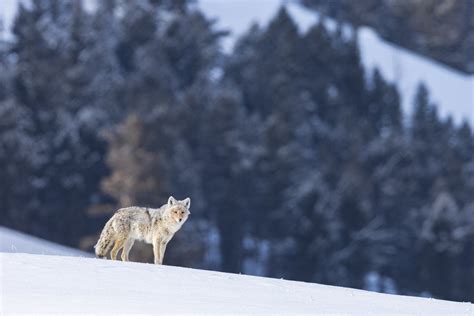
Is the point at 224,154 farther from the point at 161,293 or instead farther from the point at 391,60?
the point at 161,293

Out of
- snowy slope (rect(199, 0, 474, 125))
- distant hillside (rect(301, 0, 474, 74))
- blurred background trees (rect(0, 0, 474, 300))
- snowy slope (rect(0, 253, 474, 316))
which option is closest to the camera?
snowy slope (rect(0, 253, 474, 316))

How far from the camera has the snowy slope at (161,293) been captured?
49.4 ft

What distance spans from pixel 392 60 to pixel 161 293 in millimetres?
99448

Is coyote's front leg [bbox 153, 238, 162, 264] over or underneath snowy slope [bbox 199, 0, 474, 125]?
underneath

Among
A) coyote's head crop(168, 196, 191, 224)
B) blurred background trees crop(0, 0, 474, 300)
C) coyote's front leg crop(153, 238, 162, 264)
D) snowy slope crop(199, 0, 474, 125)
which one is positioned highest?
snowy slope crop(199, 0, 474, 125)

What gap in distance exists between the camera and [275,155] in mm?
71000

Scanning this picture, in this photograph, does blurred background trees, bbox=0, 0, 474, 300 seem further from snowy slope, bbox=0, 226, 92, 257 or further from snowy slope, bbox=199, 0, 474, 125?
snowy slope, bbox=199, 0, 474, 125

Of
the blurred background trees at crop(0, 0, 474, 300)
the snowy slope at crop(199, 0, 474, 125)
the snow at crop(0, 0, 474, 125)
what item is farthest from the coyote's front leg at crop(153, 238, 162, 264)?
the snowy slope at crop(199, 0, 474, 125)

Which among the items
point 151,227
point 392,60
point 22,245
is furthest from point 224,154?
point 151,227

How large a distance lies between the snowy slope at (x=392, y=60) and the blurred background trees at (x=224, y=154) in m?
21.5

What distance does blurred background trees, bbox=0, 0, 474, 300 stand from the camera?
62250 mm

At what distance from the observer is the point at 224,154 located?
69.6 metres

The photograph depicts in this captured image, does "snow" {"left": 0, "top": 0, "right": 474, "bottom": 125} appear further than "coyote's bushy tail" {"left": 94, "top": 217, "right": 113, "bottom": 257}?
Yes

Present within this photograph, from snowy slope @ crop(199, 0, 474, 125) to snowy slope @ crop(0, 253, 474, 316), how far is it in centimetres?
8763
